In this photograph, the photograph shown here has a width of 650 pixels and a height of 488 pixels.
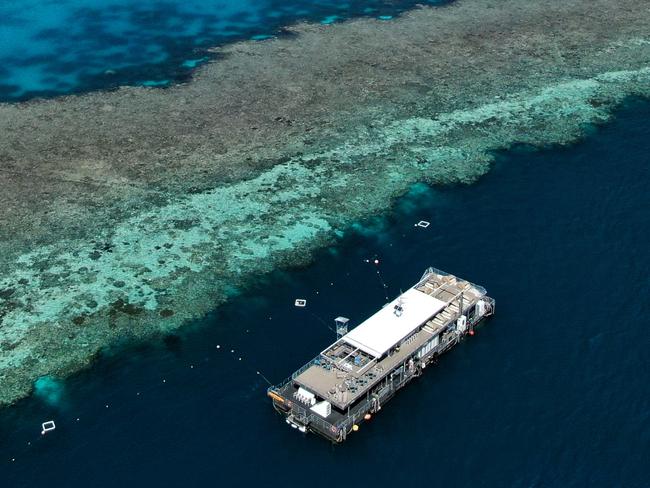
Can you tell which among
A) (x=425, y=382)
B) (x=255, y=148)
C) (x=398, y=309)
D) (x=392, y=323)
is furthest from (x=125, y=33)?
(x=425, y=382)

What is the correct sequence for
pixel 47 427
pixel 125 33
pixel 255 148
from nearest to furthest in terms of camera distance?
1. pixel 47 427
2. pixel 255 148
3. pixel 125 33

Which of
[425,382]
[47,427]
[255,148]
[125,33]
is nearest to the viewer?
[47,427]

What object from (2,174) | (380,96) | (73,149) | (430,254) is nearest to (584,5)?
(380,96)

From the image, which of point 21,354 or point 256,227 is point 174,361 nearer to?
point 21,354

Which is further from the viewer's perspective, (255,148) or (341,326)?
(255,148)

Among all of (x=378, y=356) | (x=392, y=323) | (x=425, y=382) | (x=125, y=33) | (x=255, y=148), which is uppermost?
(x=125, y=33)

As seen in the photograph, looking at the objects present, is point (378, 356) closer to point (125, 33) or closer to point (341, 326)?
point (341, 326)

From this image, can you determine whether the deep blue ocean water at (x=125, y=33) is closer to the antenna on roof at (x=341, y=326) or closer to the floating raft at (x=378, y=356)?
the antenna on roof at (x=341, y=326)
